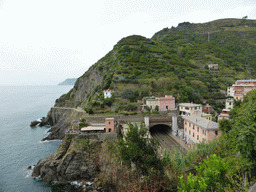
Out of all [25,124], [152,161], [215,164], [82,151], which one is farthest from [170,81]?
[25,124]

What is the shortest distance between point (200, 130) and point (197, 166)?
1355cm

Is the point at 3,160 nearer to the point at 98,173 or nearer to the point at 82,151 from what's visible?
the point at 82,151

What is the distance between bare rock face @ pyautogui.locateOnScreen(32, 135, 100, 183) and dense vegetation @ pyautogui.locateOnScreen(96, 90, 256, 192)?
149 inches

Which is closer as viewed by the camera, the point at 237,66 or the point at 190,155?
the point at 190,155

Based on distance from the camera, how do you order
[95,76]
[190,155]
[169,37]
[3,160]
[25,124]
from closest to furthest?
[190,155]
[3,160]
[25,124]
[95,76]
[169,37]

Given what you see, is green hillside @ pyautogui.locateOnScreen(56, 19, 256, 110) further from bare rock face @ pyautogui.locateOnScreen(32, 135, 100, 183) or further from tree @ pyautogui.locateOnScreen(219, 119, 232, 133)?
tree @ pyautogui.locateOnScreen(219, 119, 232, 133)

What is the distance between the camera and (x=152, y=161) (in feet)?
→ 43.0

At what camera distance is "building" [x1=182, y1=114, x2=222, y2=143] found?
22594 millimetres

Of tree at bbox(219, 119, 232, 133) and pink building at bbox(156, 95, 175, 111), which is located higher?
pink building at bbox(156, 95, 175, 111)

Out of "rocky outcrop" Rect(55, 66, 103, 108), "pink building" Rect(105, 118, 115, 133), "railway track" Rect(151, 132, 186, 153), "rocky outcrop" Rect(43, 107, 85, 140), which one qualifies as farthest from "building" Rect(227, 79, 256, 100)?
"rocky outcrop" Rect(55, 66, 103, 108)

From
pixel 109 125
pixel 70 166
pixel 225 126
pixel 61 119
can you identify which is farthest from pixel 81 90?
pixel 225 126

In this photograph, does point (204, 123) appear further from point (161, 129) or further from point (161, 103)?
point (161, 103)

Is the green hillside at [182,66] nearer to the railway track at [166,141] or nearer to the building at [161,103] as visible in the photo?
the building at [161,103]

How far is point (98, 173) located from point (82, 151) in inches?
179
